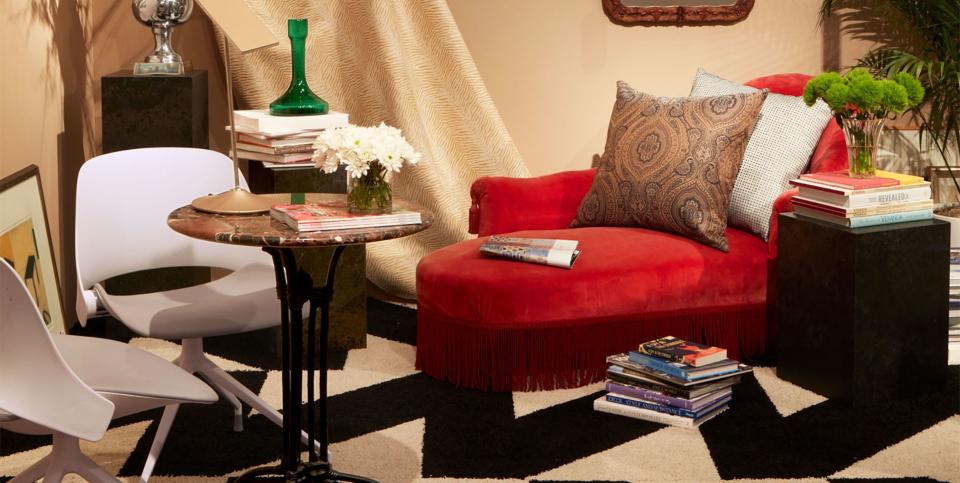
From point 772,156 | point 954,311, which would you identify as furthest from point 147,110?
point 954,311

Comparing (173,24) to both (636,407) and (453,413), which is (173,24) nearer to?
(453,413)

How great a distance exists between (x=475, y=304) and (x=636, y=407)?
1.81 ft

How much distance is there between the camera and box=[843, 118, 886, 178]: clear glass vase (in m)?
3.31

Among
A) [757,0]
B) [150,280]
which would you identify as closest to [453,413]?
[150,280]

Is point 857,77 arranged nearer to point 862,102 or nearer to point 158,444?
point 862,102

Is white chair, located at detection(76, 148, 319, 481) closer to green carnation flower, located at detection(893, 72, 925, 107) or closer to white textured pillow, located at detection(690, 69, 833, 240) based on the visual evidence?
Result: white textured pillow, located at detection(690, 69, 833, 240)

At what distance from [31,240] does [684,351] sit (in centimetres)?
197

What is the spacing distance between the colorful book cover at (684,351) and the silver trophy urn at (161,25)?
1809 mm

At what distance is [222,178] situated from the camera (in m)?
3.22

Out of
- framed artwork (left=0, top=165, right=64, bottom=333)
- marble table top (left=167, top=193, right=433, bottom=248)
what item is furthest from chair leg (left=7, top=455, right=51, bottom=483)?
framed artwork (left=0, top=165, right=64, bottom=333)

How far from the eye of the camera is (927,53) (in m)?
4.54

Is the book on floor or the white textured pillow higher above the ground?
the white textured pillow

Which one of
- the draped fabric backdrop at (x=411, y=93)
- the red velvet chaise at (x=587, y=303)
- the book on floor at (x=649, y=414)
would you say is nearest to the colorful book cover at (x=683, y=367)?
Result: the book on floor at (x=649, y=414)

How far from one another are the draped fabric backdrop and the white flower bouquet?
1869 millimetres
